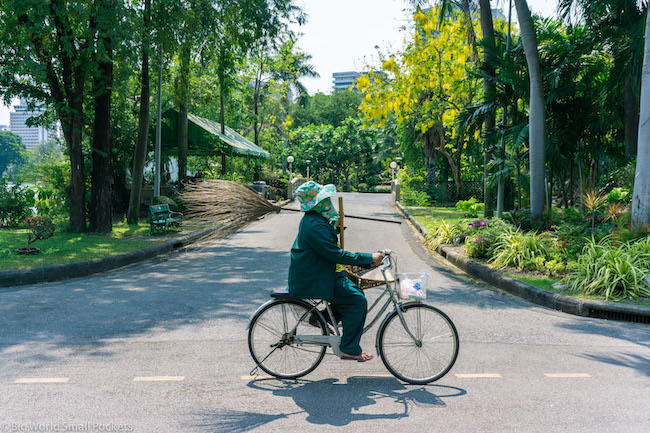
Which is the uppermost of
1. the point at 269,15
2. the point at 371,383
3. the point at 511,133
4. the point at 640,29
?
the point at 269,15

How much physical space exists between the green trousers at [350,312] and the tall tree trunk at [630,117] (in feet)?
40.6

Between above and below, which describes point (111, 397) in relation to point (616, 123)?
below

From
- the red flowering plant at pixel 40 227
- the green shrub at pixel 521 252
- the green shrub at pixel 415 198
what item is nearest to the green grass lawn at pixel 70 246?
the red flowering plant at pixel 40 227

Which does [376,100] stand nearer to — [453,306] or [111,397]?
[453,306]

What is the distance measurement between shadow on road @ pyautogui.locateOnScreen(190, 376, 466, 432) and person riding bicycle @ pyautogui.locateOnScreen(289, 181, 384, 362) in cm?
30

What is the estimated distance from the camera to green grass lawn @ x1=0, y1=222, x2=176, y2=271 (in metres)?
9.99

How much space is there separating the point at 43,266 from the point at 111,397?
5963mm

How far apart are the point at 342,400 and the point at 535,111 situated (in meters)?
9.58

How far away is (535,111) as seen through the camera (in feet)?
39.4

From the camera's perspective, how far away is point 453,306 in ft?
25.1

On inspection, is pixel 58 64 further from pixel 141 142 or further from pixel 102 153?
pixel 141 142

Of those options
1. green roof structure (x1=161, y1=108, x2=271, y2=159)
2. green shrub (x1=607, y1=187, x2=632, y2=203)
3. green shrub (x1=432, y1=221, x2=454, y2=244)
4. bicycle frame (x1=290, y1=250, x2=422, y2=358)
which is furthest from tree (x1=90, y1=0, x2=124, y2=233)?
green shrub (x1=607, y1=187, x2=632, y2=203)

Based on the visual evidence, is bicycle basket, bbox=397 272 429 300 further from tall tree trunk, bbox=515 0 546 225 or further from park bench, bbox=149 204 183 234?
park bench, bbox=149 204 183 234

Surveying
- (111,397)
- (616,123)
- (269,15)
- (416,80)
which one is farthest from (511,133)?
(111,397)
